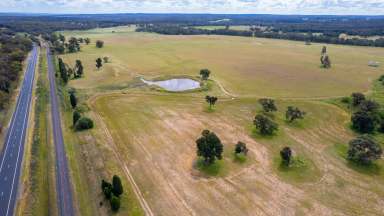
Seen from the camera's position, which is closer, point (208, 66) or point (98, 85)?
point (98, 85)

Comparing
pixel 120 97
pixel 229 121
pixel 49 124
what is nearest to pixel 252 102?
pixel 229 121

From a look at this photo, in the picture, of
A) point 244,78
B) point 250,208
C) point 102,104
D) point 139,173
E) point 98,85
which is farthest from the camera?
point 244,78

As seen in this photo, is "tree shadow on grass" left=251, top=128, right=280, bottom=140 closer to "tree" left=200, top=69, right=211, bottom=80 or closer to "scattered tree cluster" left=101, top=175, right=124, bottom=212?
"scattered tree cluster" left=101, top=175, right=124, bottom=212

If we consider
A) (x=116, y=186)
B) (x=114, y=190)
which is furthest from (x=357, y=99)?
(x=114, y=190)

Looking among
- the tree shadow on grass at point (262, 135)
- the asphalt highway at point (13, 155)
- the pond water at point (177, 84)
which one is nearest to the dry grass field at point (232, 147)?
the tree shadow on grass at point (262, 135)

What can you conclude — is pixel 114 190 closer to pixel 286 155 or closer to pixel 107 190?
pixel 107 190

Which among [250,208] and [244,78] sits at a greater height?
[244,78]

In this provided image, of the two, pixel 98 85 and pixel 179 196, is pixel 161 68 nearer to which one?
pixel 98 85

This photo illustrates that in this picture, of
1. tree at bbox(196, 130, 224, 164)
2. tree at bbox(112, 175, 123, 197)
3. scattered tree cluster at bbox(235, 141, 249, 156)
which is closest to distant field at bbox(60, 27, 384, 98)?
scattered tree cluster at bbox(235, 141, 249, 156)
